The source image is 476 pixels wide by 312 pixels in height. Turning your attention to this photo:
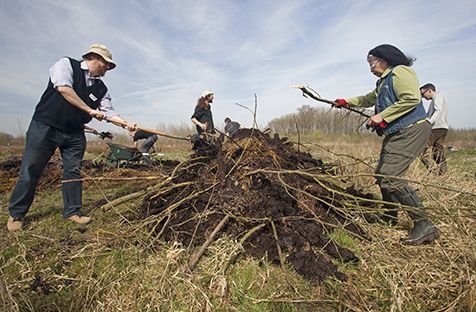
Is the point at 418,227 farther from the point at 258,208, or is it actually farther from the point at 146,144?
the point at 146,144

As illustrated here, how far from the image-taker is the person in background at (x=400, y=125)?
2.69 meters

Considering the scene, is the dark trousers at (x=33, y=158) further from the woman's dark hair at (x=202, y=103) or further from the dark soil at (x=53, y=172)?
the woman's dark hair at (x=202, y=103)

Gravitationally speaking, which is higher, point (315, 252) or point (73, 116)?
point (73, 116)

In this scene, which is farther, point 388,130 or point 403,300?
point 388,130

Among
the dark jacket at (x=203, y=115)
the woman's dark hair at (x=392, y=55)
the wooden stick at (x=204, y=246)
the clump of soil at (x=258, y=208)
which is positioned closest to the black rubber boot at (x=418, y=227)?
the clump of soil at (x=258, y=208)

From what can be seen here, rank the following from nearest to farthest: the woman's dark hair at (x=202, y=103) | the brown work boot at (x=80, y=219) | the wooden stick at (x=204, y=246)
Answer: the wooden stick at (x=204, y=246) < the brown work boot at (x=80, y=219) < the woman's dark hair at (x=202, y=103)

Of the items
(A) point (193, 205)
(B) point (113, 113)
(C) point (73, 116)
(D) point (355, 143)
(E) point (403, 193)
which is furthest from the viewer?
(D) point (355, 143)

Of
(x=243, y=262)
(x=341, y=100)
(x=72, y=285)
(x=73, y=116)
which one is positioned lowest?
(x=72, y=285)

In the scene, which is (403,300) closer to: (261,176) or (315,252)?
(315,252)

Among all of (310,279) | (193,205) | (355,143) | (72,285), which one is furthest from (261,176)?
(355,143)

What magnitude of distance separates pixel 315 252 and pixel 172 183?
5.99ft

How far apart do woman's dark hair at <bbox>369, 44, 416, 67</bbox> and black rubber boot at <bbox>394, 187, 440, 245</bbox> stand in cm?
127

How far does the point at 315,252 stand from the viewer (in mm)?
2402

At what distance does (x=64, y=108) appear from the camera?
10.2 ft
